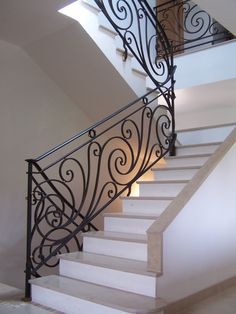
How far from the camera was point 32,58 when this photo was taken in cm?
445

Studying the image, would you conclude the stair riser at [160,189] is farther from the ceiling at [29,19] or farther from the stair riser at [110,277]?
the ceiling at [29,19]

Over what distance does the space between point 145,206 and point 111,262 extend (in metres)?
0.74

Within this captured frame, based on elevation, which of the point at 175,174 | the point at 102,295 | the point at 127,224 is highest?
the point at 175,174

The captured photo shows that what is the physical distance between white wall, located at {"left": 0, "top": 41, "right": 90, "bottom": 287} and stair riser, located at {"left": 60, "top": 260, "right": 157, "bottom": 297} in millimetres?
1437

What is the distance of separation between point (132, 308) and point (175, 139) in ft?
7.66

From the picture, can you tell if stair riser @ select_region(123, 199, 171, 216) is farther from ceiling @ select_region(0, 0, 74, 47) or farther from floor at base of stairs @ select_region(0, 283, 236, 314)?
A: ceiling @ select_region(0, 0, 74, 47)

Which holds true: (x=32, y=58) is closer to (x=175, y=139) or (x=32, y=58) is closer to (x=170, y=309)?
(x=175, y=139)

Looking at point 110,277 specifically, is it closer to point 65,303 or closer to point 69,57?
point 65,303

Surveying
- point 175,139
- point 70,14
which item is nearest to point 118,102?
point 175,139

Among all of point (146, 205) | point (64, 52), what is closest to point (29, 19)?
point (64, 52)

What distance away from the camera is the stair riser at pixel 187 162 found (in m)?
3.58

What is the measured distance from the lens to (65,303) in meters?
2.46

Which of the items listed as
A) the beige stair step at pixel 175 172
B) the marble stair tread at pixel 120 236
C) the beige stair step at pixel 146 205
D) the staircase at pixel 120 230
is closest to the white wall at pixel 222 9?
Result: the staircase at pixel 120 230

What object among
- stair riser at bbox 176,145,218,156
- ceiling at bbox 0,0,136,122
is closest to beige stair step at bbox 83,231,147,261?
stair riser at bbox 176,145,218,156
